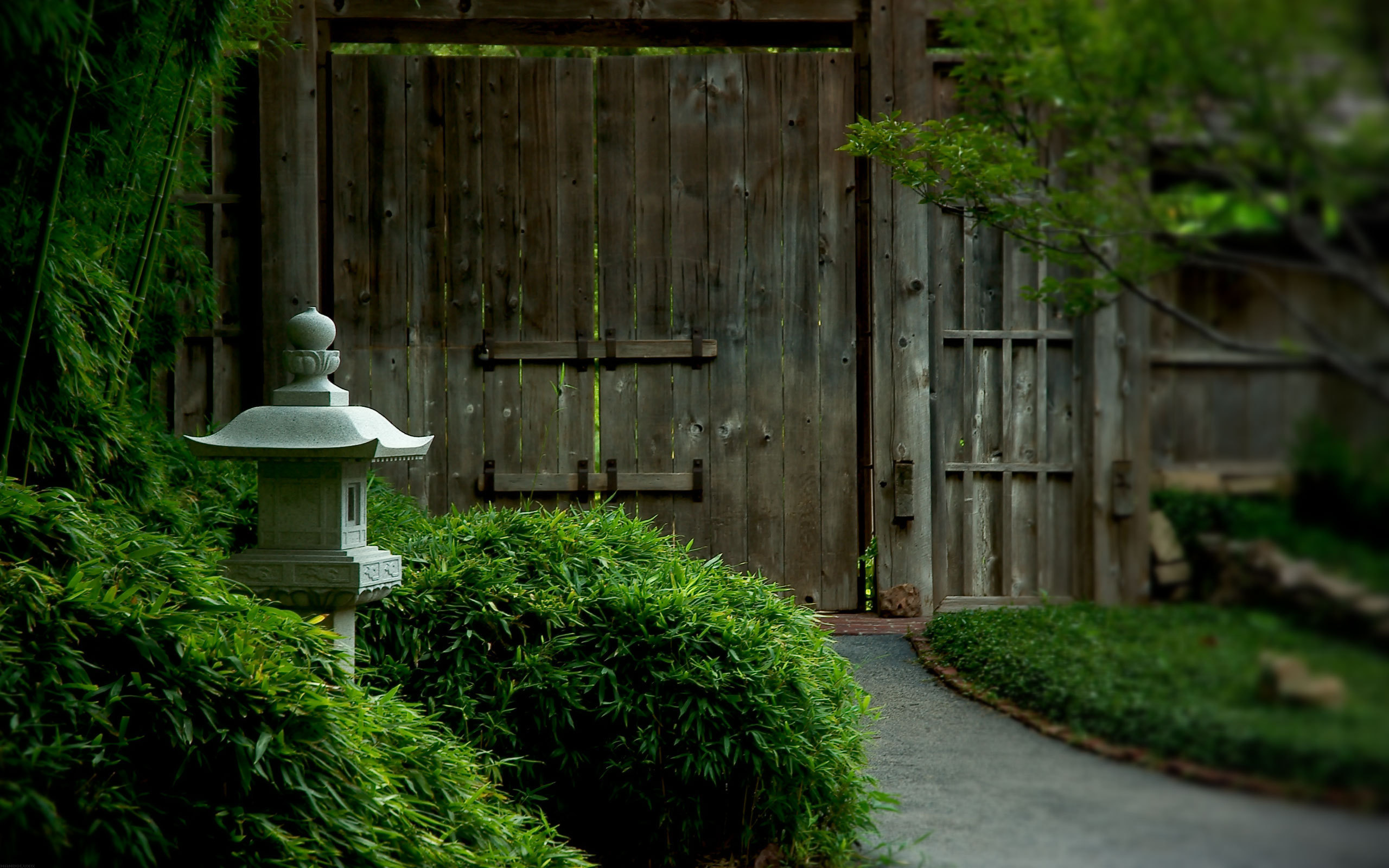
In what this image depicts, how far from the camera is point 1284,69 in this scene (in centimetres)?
45

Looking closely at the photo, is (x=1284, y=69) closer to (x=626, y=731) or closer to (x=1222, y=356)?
(x=1222, y=356)

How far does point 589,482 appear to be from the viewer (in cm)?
388

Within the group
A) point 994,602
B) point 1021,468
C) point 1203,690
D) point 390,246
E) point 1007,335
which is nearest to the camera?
point 1203,690

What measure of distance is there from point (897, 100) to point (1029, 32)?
3158 mm

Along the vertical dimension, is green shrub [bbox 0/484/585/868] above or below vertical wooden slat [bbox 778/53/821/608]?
below

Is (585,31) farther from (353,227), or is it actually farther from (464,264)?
(353,227)

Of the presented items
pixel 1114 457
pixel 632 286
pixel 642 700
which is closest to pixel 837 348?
pixel 632 286

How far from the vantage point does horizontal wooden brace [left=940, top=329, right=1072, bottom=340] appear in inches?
45.7

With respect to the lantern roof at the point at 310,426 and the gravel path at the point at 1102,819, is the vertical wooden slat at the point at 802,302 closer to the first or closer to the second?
the lantern roof at the point at 310,426

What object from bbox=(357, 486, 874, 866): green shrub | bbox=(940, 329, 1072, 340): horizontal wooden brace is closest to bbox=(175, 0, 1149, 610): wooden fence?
bbox=(940, 329, 1072, 340): horizontal wooden brace

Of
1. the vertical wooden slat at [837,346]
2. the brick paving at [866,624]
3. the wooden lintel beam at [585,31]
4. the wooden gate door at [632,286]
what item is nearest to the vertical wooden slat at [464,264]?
the wooden gate door at [632,286]

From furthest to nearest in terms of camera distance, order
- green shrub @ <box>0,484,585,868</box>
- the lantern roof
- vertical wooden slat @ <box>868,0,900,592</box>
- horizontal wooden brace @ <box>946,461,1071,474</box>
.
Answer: vertical wooden slat @ <box>868,0,900,592</box>
the lantern roof
green shrub @ <box>0,484,585,868</box>
horizontal wooden brace @ <box>946,461,1071,474</box>

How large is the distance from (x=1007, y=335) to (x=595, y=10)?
2690 mm

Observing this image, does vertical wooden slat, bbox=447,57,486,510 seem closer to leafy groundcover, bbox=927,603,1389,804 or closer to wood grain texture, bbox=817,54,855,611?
wood grain texture, bbox=817,54,855,611
